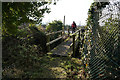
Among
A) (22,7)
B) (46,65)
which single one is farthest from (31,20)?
(46,65)

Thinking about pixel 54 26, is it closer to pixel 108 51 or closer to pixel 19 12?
pixel 19 12

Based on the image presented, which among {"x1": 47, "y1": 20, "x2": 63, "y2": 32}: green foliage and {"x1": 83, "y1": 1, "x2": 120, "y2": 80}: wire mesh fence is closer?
{"x1": 83, "y1": 1, "x2": 120, "y2": 80}: wire mesh fence

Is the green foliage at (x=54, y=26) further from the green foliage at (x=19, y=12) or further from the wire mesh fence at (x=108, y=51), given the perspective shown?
the wire mesh fence at (x=108, y=51)

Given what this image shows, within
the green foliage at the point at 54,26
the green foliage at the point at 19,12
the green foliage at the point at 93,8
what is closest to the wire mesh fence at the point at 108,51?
the green foliage at the point at 93,8

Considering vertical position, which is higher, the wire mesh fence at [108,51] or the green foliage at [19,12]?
the green foliage at [19,12]

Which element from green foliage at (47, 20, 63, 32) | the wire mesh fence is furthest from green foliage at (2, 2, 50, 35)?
green foliage at (47, 20, 63, 32)

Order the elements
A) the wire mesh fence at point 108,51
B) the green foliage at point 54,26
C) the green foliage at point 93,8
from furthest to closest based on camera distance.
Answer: the green foliage at point 54,26 < the green foliage at point 93,8 < the wire mesh fence at point 108,51

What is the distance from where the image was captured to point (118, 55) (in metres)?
2.30

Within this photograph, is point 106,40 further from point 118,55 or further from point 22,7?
point 22,7

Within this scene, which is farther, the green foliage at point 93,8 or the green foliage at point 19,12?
the green foliage at point 93,8

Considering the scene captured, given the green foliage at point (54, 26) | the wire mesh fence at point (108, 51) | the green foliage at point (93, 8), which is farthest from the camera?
the green foliage at point (54, 26)

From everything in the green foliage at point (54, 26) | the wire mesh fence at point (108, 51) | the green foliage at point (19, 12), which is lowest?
the wire mesh fence at point (108, 51)

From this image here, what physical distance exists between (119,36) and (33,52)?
3489mm

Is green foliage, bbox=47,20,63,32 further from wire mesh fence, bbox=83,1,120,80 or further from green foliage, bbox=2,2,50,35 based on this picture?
wire mesh fence, bbox=83,1,120,80
